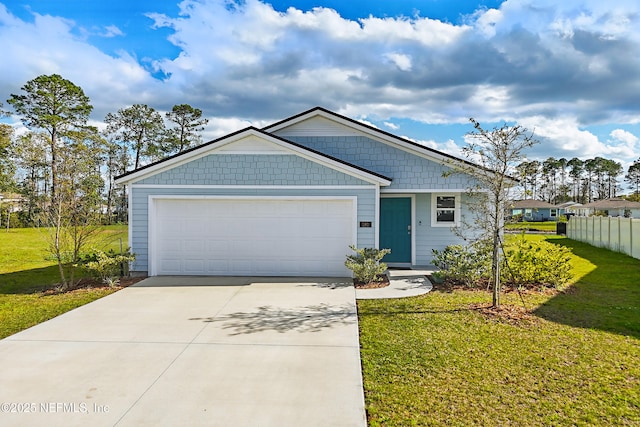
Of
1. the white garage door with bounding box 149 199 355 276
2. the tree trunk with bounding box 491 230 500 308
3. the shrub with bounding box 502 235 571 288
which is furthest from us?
the white garage door with bounding box 149 199 355 276

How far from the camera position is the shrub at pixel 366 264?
973 cm

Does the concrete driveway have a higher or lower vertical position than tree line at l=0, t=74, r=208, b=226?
lower

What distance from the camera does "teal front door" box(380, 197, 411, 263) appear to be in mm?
12703

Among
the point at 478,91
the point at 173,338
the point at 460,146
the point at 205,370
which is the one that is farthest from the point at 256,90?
the point at 205,370

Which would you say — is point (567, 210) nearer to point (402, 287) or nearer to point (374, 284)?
point (402, 287)

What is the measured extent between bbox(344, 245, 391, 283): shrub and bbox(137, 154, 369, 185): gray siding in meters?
1.88

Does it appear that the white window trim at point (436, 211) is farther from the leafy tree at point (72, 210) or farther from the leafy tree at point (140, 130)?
the leafy tree at point (140, 130)

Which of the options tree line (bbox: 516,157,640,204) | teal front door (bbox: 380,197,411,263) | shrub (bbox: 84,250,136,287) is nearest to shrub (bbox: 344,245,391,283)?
teal front door (bbox: 380,197,411,263)

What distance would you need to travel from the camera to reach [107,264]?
9742 millimetres

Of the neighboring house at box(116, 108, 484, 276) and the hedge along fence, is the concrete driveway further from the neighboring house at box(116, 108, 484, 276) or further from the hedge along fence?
the hedge along fence

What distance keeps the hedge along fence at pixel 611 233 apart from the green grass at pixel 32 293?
57.2ft

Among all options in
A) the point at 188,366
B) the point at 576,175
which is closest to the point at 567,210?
the point at 576,175

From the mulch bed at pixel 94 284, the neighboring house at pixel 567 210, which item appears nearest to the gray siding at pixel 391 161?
the mulch bed at pixel 94 284

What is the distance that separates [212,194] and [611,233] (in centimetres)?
1693
